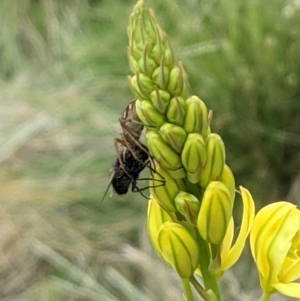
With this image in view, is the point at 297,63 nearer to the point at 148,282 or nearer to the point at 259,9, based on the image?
the point at 259,9

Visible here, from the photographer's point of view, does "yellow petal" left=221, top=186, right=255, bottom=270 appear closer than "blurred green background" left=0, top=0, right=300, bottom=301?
Yes

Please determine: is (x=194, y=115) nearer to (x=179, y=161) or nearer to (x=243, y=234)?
(x=179, y=161)

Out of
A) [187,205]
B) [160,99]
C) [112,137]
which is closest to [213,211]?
[187,205]

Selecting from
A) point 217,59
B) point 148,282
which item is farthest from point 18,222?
point 217,59

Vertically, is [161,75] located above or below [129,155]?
above

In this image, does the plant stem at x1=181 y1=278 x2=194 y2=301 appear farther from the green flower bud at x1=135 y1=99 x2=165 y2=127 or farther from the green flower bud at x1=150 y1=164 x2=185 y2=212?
the green flower bud at x1=135 y1=99 x2=165 y2=127

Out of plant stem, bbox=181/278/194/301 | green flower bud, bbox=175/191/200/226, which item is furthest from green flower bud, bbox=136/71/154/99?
plant stem, bbox=181/278/194/301
